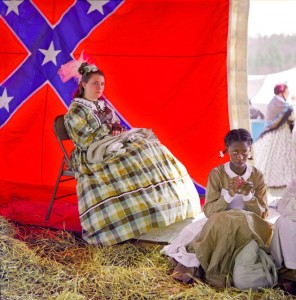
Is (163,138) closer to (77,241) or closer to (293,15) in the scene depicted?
(77,241)

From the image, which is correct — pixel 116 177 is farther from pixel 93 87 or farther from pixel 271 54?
pixel 271 54

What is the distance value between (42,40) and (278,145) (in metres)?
3.40

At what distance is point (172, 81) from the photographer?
6094 millimetres

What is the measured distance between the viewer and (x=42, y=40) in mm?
6285

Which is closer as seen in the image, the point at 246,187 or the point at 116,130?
the point at 246,187

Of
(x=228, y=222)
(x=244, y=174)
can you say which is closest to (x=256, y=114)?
(x=244, y=174)

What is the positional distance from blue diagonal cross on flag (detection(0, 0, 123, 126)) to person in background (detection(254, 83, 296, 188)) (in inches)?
112

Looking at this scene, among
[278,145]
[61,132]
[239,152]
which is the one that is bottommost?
[278,145]

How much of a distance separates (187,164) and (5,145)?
213 cm

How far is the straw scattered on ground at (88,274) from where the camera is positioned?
334cm

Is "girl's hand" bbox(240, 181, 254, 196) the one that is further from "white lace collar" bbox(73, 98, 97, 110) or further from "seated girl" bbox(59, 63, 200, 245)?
"white lace collar" bbox(73, 98, 97, 110)

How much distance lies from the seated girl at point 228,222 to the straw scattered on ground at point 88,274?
14 cm

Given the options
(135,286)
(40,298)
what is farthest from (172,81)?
(40,298)

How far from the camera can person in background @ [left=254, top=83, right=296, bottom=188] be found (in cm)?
733
